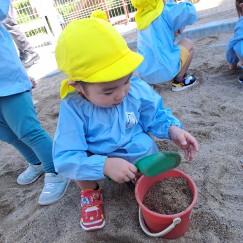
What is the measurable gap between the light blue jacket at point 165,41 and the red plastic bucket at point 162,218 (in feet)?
3.98

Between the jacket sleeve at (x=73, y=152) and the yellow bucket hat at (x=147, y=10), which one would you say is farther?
the yellow bucket hat at (x=147, y=10)

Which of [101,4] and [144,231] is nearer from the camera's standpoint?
[144,231]

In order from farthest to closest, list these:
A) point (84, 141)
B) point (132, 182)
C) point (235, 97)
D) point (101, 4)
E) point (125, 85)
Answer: point (101, 4), point (235, 97), point (132, 182), point (84, 141), point (125, 85)

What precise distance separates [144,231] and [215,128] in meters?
0.82

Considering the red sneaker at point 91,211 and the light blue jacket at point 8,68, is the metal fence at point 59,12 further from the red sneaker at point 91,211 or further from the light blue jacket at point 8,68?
the red sneaker at point 91,211

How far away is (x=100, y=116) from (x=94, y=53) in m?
0.31

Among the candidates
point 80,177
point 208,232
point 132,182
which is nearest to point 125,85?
→ point 80,177

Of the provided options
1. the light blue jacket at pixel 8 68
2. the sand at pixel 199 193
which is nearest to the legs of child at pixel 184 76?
the sand at pixel 199 193

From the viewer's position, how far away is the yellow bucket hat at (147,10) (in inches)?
85.6

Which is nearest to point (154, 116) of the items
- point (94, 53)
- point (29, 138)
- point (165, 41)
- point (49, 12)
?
point (94, 53)

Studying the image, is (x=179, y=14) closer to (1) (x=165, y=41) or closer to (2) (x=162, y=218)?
(1) (x=165, y=41)

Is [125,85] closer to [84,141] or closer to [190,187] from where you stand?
[84,141]

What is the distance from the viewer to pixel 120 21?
4980 mm

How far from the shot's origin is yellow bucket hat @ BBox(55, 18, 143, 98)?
0.96m
